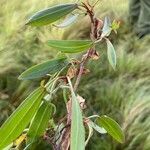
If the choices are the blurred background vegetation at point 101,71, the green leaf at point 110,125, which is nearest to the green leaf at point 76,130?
the green leaf at point 110,125

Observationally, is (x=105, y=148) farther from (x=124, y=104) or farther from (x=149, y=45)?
(x=149, y=45)

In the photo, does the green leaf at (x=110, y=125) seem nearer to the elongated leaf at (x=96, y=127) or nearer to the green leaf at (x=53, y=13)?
the elongated leaf at (x=96, y=127)

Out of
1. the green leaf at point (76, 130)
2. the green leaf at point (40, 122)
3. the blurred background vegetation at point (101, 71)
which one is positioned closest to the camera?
the green leaf at point (76, 130)

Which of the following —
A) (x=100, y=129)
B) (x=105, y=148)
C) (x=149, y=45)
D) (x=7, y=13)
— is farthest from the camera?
(x=7, y=13)

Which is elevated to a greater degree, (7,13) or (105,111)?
(7,13)

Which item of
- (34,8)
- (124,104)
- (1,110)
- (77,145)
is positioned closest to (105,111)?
(124,104)

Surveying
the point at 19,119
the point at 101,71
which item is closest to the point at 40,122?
the point at 19,119
